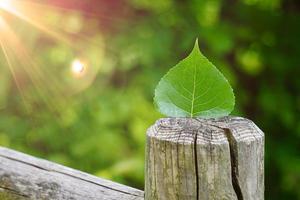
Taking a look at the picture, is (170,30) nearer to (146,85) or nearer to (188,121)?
(146,85)

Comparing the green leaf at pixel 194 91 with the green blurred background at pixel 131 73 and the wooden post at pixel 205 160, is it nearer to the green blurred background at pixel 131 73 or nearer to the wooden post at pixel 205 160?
the wooden post at pixel 205 160

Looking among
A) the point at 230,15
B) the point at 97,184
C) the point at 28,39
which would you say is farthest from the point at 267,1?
the point at 97,184

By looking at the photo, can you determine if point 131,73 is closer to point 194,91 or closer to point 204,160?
point 194,91

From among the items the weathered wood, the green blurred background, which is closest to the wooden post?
the weathered wood

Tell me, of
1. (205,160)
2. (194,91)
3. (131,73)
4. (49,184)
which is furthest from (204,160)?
(131,73)

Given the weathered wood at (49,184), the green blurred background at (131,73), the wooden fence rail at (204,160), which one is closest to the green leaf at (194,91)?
the wooden fence rail at (204,160)
